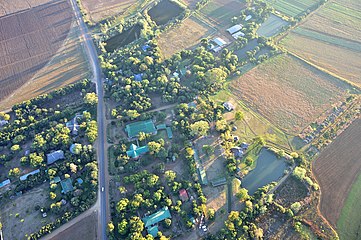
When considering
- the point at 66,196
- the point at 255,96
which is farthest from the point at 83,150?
the point at 255,96

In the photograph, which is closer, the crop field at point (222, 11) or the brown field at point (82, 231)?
the brown field at point (82, 231)

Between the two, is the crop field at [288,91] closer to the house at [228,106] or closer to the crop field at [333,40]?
the house at [228,106]

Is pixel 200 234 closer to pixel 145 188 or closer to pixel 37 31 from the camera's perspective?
pixel 145 188

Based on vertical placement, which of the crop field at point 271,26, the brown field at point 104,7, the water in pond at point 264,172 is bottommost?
the water in pond at point 264,172

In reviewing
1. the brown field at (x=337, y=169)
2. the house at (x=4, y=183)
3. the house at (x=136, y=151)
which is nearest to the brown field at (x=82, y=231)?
the house at (x=136, y=151)

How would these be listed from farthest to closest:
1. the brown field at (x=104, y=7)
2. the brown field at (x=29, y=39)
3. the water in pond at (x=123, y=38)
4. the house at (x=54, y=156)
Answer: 1. the brown field at (x=104, y=7)
2. the water in pond at (x=123, y=38)
3. the brown field at (x=29, y=39)
4. the house at (x=54, y=156)

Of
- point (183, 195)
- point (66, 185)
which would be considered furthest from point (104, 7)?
point (183, 195)
